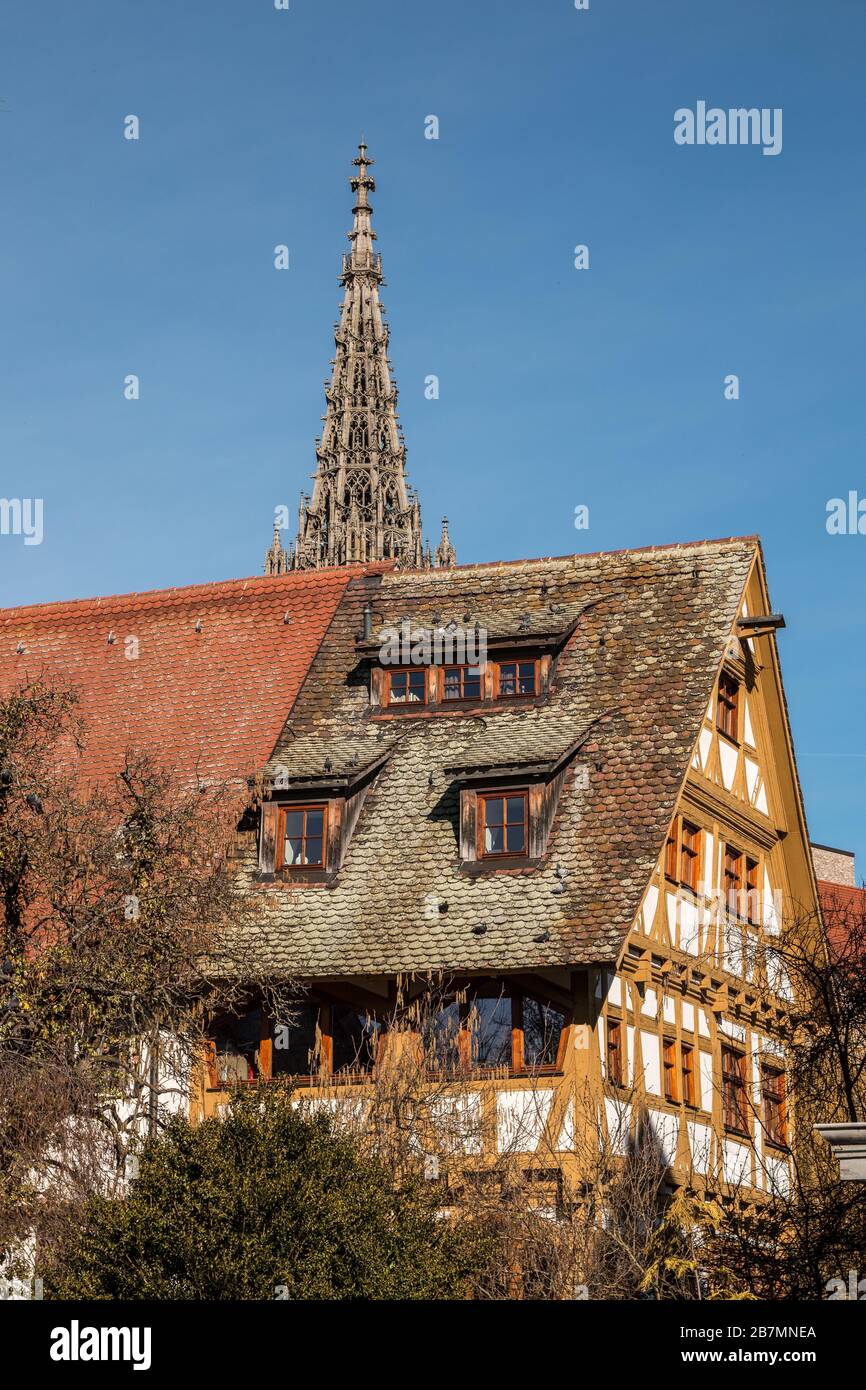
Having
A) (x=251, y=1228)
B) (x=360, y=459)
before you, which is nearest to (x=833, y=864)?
(x=251, y=1228)

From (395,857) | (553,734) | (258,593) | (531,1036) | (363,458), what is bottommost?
(531,1036)

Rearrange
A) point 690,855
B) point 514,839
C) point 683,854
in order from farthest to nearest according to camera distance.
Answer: point 690,855
point 683,854
point 514,839

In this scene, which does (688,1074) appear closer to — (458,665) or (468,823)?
(468,823)

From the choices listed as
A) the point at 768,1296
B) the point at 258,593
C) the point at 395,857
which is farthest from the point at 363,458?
the point at 768,1296

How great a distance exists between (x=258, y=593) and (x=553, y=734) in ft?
24.0

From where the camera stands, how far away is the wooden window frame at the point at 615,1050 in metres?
23.1

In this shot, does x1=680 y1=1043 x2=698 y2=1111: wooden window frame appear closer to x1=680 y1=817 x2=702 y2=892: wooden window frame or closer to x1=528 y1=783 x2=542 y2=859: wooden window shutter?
A: x1=680 y1=817 x2=702 y2=892: wooden window frame

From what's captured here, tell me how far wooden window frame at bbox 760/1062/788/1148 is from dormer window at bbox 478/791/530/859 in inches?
214

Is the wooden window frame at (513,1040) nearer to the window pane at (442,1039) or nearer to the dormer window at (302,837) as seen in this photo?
the window pane at (442,1039)

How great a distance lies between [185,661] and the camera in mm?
30203

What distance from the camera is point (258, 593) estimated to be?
3120cm

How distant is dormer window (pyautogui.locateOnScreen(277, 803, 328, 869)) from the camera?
25.3 meters

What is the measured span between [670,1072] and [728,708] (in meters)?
5.73
